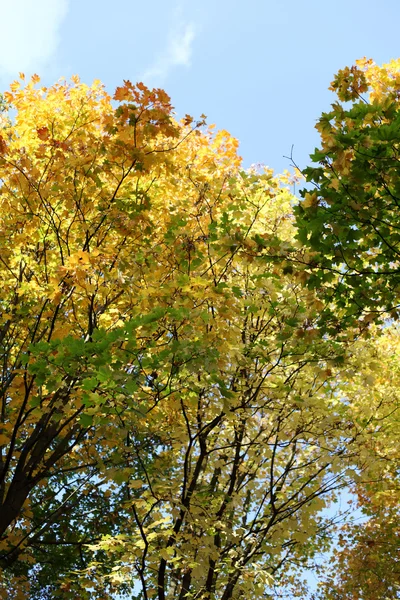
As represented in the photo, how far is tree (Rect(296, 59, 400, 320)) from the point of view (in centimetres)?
479

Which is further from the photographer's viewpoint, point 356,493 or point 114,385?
point 356,493

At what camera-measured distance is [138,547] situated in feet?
20.3

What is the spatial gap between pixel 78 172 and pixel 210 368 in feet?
9.98

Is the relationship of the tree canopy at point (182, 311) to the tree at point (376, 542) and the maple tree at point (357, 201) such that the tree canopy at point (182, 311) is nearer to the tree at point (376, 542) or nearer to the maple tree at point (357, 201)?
the maple tree at point (357, 201)

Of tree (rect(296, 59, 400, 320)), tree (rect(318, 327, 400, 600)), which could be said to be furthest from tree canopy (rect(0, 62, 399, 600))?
tree (rect(318, 327, 400, 600))

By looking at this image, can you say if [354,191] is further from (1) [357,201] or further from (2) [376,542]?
(2) [376,542]

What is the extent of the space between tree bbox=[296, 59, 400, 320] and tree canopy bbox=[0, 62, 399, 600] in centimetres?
2

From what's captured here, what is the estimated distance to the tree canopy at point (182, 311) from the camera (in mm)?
5117

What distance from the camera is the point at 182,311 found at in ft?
15.7

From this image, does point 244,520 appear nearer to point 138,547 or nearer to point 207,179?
point 138,547

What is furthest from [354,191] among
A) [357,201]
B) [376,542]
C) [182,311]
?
[376,542]

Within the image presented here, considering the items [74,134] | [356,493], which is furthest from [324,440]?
[356,493]

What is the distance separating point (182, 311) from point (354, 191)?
205cm

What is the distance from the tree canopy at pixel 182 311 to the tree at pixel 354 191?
1.0 inches
